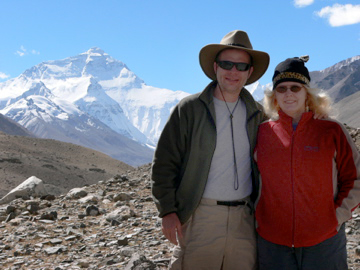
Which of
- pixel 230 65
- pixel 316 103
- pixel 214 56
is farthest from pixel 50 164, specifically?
pixel 316 103

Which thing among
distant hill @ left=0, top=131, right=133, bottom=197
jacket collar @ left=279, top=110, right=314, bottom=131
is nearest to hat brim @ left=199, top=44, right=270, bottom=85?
jacket collar @ left=279, top=110, right=314, bottom=131

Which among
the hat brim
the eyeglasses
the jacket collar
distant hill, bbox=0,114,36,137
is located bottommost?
the jacket collar

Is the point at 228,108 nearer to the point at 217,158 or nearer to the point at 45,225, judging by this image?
the point at 217,158

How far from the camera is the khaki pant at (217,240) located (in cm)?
377

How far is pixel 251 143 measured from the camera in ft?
12.7

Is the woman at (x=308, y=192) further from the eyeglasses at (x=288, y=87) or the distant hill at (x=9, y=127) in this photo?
the distant hill at (x=9, y=127)

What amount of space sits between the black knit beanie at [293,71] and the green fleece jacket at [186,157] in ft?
1.84

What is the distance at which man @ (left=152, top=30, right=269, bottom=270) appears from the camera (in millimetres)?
3758

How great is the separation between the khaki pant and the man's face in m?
1.11

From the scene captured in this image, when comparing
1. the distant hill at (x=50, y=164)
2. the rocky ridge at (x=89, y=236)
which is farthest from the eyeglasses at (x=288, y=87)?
the distant hill at (x=50, y=164)

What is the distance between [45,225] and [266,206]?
6.37 metres

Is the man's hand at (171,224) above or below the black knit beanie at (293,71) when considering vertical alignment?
below

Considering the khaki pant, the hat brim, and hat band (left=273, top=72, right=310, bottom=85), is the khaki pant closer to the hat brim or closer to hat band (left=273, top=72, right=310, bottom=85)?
hat band (left=273, top=72, right=310, bottom=85)

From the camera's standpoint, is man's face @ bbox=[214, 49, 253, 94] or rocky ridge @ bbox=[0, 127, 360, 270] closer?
man's face @ bbox=[214, 49, 253, 94]
